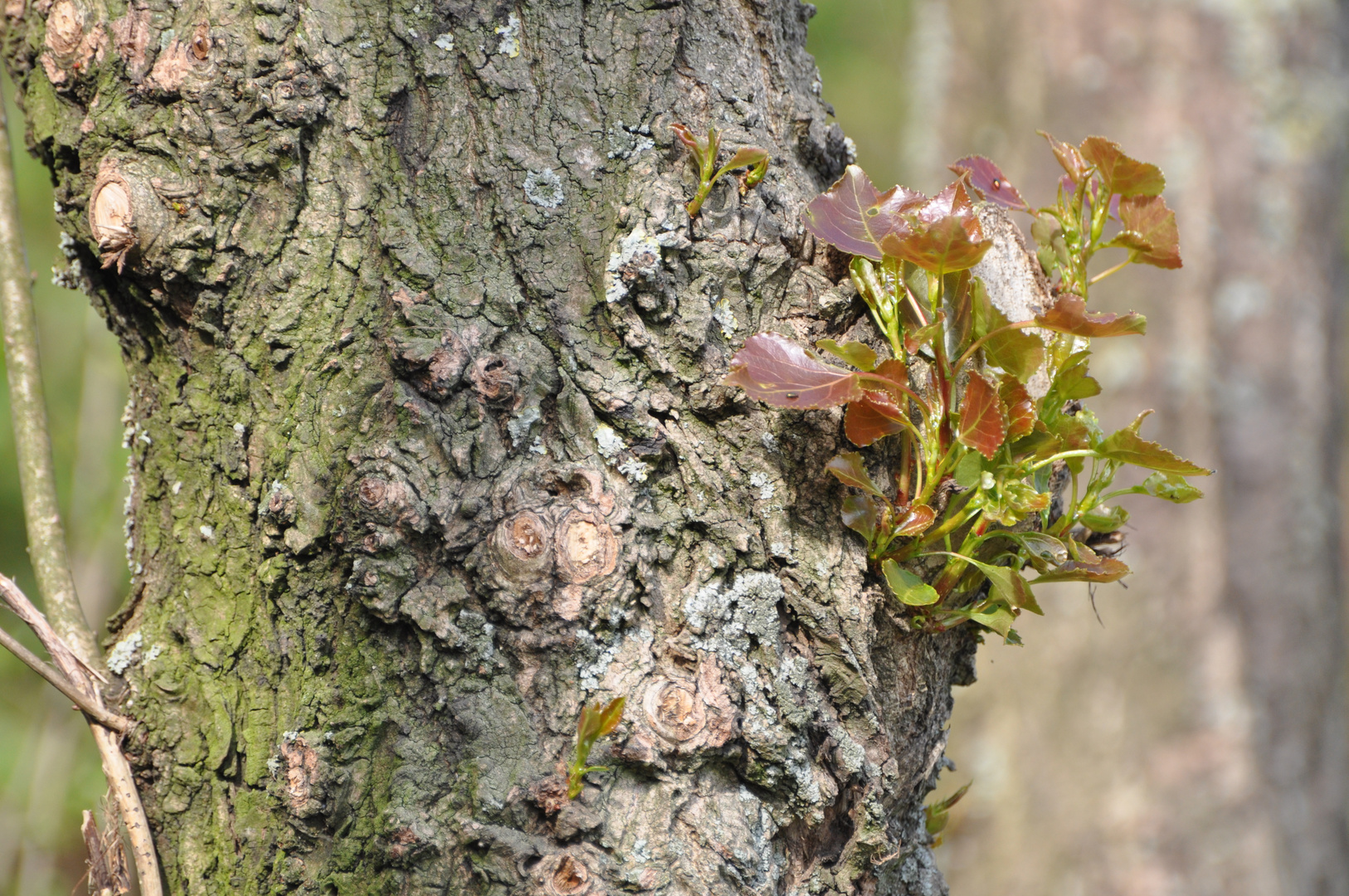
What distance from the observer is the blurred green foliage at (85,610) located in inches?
91.6

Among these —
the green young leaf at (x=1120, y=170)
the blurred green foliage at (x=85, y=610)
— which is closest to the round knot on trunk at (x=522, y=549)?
the green young leaf at (x=1120, y=170)

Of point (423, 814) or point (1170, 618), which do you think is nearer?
point (423, 814)

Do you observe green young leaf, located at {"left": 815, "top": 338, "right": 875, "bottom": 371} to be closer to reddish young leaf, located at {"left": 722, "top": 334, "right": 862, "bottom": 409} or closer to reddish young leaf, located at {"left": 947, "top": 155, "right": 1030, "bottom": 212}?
reddish young leaf, located at {"left": 722, "top": 334, "right": 862, "bottom": 409}

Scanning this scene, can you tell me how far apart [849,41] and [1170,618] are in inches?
189

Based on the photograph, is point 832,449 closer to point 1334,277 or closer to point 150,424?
point 150,424

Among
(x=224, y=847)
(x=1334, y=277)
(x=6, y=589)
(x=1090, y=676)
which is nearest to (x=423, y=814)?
(x=224, y=847)

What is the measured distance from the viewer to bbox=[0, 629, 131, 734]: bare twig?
2.59 ft

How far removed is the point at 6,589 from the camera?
2.75 ft

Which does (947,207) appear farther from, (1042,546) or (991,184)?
(1042,546)

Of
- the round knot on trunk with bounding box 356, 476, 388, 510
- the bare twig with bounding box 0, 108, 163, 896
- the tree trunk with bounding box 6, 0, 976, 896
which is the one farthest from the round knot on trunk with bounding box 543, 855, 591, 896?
the bare twig with bounding box 0, 108, 163, 896

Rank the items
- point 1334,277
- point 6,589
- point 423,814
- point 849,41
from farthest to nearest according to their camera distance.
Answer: point 849,41 < point 1334,277 < point 6,589 < point 423,814

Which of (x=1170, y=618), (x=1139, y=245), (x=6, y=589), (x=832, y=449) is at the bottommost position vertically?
(x=6, y=589)

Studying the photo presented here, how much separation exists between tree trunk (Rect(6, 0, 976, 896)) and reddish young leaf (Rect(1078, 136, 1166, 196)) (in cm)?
28

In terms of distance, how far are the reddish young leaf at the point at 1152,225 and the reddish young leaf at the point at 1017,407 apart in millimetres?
235
